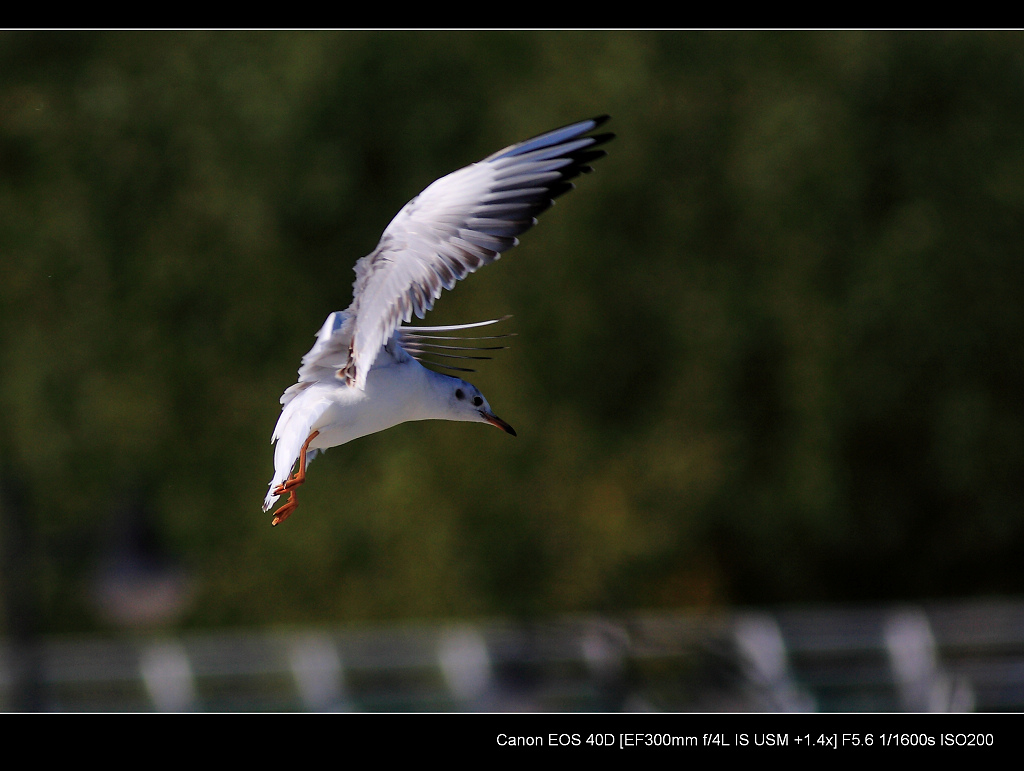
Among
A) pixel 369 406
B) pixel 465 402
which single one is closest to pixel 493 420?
pixel 465 402

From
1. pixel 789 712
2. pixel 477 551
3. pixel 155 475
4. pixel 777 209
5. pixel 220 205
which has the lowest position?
pixel 789 712

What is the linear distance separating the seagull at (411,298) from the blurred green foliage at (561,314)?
6.39 m

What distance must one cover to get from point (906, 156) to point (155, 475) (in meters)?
5.48

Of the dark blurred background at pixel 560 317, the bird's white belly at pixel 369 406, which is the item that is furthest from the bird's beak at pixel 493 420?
the dark blurred background at pixel 560 317

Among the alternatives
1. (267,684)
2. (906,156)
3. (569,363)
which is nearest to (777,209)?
(906,156)

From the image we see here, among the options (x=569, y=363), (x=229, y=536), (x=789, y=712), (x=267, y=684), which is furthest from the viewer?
(x=229, y=536)

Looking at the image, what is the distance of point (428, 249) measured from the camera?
2.50 metres

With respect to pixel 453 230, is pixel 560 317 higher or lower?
higher

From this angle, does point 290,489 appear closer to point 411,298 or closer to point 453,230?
point 411,298

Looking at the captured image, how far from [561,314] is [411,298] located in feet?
23.0

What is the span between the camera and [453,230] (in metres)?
2.54

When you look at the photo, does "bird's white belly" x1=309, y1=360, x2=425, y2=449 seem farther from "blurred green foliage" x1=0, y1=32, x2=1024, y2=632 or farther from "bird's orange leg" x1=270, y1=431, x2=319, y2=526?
"blurred green foliage" x1=0, y1=32, x2=1024, y2=632

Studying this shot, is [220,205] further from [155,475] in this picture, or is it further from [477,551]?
[477,551]

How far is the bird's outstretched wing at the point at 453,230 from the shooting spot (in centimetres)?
239
